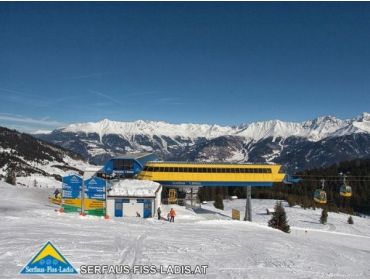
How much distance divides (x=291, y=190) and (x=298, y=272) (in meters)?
183

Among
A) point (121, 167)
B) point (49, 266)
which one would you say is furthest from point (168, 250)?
point (121, 167)

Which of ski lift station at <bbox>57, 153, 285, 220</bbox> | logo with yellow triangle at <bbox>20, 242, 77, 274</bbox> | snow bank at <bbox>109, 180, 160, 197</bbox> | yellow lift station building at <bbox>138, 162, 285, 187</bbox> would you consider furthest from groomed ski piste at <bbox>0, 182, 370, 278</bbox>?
yellow lift station building at <bbox>138, 162, 285, 187</bbox>

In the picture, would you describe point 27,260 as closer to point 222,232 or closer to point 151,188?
point 222,232

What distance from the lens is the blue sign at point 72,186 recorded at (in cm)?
3936

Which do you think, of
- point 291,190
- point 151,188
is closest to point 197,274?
point 151,188

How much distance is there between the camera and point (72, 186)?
130 ft

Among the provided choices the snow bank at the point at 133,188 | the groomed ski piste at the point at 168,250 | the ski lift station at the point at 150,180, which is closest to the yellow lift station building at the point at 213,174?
the ski lift station at the point at 150,180

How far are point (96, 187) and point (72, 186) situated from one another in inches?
93.1

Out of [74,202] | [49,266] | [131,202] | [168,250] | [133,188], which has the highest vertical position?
[133,188]

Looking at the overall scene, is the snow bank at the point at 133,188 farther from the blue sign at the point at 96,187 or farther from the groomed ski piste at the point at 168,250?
the groomed ski piste at the point at 168,250

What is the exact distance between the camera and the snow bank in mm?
44250

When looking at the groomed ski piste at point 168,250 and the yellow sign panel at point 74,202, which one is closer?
the groomed ski piste at point 168,250

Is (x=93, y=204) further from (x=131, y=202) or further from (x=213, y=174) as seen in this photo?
(x=213, y=174)

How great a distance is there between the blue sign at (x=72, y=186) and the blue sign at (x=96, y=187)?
828 mm
